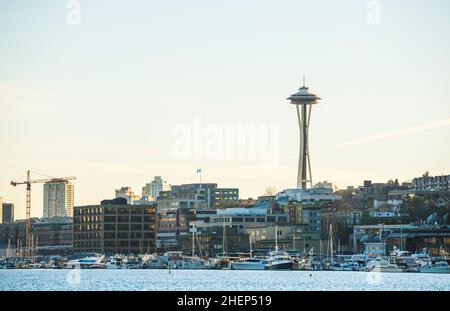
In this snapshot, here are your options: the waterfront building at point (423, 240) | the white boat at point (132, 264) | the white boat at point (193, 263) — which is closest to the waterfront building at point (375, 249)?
the waterfront building at point (423, 240)

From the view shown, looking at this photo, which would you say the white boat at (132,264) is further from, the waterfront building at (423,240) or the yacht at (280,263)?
the waterfront building at (423,240)

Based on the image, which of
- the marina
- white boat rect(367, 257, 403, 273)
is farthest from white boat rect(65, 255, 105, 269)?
white boat rect(367, 257, 403, 273)

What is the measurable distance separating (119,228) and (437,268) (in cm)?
7258

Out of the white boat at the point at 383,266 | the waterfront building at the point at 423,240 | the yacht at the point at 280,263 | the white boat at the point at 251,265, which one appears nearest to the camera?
the white boat at the point at 383,266

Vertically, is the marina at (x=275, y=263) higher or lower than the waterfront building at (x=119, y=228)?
lower

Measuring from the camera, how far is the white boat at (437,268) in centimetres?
13438

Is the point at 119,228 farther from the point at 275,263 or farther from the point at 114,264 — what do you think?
the point at 275,263

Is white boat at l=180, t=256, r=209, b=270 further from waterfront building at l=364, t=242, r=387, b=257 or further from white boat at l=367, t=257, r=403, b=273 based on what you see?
white boat at l=367, t=257, r=403, b=273

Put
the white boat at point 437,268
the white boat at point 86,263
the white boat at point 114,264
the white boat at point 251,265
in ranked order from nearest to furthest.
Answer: the white boat at point 437,268 → the white boat at point 251,265 → the white boat at point 114,264 → the white boat at point 86,263

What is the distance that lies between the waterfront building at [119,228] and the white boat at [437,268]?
231 ft

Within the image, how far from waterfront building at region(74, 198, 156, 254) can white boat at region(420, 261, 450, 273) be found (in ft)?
231

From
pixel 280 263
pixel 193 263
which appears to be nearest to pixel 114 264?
pixel 193 263

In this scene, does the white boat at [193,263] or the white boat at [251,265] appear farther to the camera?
the white boat at [193,263]
